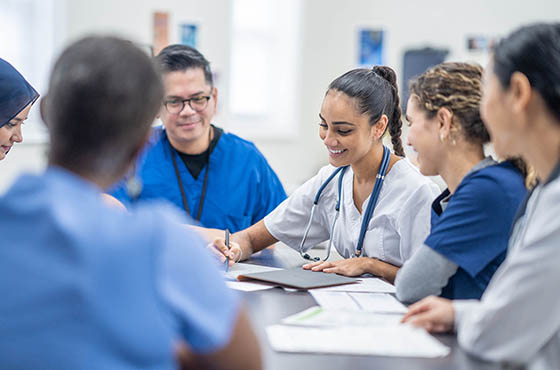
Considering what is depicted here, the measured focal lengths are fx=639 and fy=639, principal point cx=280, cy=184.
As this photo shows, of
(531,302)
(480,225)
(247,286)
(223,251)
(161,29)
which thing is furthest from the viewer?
(161,29)

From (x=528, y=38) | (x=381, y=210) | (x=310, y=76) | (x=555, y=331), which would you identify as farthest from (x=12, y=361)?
(x=310, y=76)

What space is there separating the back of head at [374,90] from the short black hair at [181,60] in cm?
62

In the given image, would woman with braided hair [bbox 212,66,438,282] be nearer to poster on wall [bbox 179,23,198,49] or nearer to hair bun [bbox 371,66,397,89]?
hair bun [bbox 371,66,397,89]

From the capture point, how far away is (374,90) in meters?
2.00

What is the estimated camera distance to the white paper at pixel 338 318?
1268 millimetres

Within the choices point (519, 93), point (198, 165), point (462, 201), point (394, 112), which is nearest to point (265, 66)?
point (198, 165)

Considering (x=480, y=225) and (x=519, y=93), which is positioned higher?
(x=519, y=93)

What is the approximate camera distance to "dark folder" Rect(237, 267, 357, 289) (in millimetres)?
1593

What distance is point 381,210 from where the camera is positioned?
75.8 inches

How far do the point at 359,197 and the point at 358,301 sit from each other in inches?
24.1

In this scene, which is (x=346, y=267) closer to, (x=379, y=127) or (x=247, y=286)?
(x=247, y=286)

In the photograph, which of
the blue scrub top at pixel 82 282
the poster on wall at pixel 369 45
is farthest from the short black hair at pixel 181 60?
the poster on wall at pixel 369 45

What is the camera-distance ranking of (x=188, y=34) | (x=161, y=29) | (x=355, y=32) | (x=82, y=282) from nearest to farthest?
(x=82, y=282) → (x=161, y=29) → (x=188, y=34) → (x=355, y=32)

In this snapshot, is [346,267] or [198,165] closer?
[346,267]
